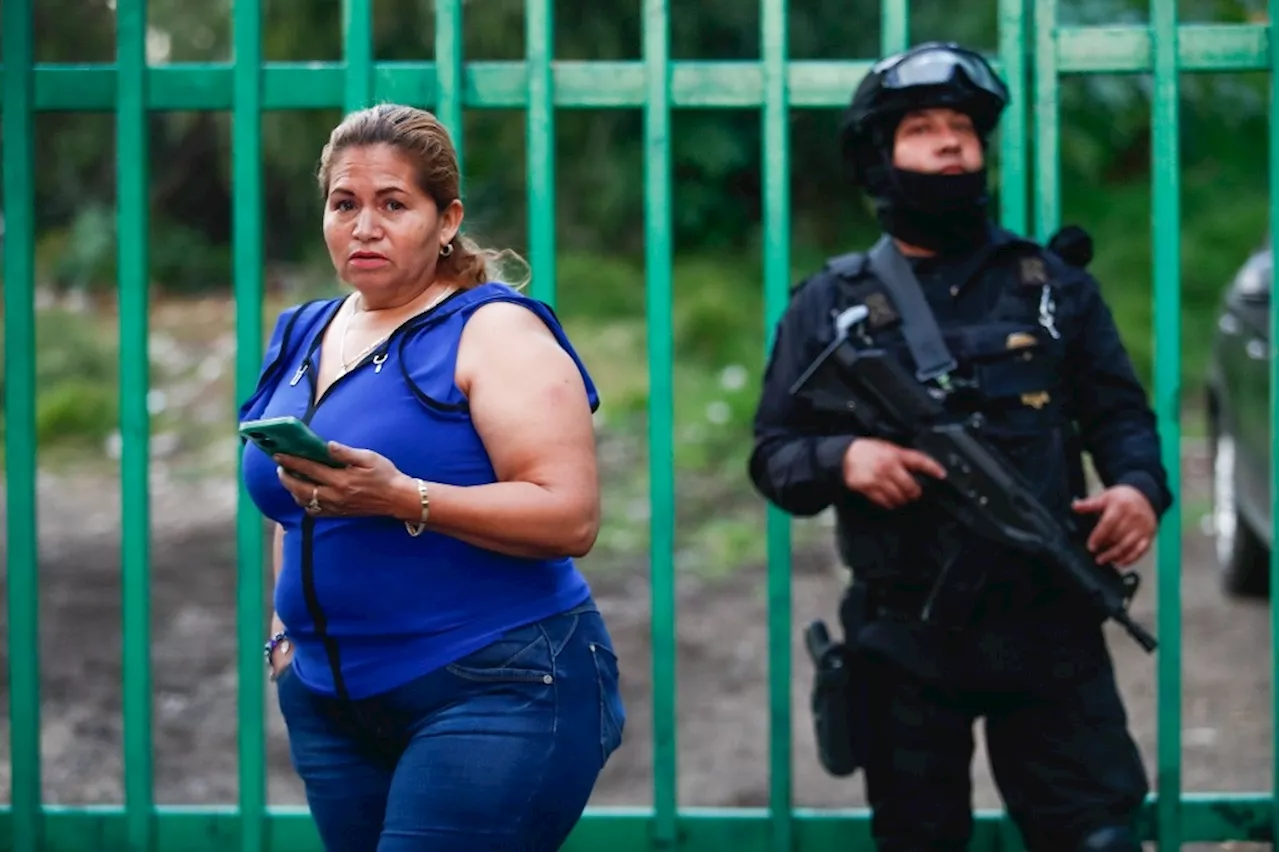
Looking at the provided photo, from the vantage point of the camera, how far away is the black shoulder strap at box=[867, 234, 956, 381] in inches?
118

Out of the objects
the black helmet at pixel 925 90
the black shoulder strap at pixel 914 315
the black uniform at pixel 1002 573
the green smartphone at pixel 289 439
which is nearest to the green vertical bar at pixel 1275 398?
the black uniform at pixel 1002 573

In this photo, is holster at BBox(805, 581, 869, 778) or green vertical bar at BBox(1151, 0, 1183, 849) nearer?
holster at BBox(805, 581, 869, 778)

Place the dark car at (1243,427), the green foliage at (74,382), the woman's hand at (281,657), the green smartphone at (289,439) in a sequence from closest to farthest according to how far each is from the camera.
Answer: the green smartphone at (289,439)
the woman's hand at (281,657)
the dark car at (1243,427)
the green foliage at (74,382)

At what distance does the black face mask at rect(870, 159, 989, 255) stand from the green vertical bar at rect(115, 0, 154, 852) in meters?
1.57

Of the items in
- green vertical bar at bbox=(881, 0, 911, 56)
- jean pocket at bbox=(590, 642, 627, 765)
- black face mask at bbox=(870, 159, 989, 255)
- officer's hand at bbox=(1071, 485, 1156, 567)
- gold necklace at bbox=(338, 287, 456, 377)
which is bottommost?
jean pocket at bbox=(590, 642, 627, 765)

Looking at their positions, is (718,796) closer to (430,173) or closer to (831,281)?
(831,281)

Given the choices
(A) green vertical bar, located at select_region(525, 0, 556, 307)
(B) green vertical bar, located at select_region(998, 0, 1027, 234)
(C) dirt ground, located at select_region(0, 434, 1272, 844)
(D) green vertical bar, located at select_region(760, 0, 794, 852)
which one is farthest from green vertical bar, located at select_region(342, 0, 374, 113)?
(C) dirt ground, located at select_region(0, 434, 1272, 844)

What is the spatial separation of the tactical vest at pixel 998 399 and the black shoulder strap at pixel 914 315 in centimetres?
2

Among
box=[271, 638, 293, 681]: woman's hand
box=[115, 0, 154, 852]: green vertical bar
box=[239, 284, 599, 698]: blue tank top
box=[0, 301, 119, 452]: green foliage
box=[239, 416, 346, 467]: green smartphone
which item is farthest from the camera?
box=[0, 301, 119, 452]: green foliage

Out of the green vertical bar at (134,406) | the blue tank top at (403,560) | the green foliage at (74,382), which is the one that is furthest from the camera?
the green foliage at (74,382)

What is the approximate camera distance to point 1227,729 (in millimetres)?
5465

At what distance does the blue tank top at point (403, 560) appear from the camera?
229 cm

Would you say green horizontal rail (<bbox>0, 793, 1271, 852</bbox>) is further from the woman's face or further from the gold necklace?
the woman's face

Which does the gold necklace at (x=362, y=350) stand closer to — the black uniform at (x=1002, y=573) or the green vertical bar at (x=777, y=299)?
the black uniform at (x=1002, y=573)
